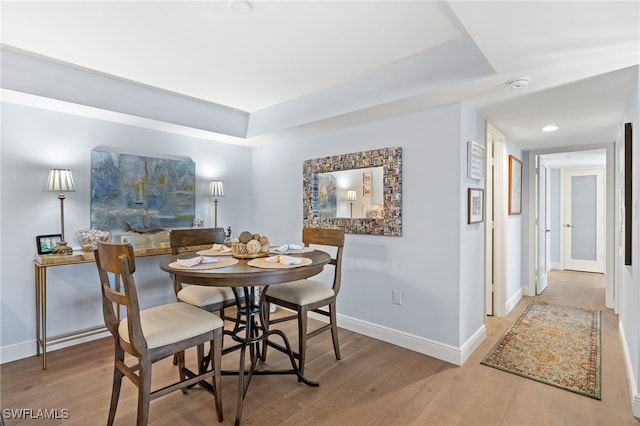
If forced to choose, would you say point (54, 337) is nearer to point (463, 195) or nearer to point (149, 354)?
point (149, 354)

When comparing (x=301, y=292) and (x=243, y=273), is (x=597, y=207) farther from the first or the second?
(x=243, y=273)

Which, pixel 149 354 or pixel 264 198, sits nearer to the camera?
pixel 149 354

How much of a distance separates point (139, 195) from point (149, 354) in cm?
222

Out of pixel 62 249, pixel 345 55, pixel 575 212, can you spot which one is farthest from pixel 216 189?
pixel 575 212

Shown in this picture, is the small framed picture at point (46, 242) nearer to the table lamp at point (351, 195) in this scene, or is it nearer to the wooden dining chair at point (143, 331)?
the wooden dining chair at point (143, 331)

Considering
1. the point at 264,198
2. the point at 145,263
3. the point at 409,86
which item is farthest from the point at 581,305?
the point at 145,263

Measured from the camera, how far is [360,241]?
128 inches

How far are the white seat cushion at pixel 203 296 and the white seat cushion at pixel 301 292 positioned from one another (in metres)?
0.34

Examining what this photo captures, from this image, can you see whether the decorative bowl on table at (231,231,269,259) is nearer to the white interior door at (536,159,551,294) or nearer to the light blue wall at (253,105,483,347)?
the light blue wall at (253,105,483,347)

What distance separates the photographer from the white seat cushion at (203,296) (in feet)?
7.54

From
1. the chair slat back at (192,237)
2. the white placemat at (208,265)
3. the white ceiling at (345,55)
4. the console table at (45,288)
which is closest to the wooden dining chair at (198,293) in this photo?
the chair slat back at (192,237)

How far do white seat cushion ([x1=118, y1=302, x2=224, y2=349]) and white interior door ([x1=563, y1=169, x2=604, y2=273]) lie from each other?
23.3ft

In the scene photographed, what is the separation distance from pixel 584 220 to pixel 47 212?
8173mm

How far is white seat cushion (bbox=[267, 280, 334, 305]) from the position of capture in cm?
237
